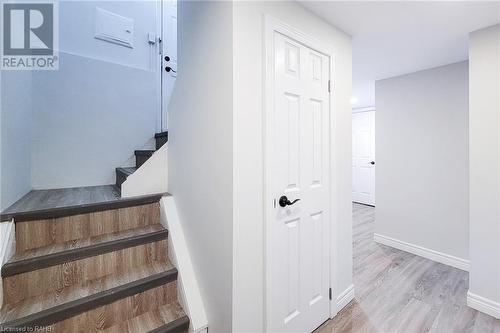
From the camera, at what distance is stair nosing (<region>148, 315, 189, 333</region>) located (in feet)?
4.37

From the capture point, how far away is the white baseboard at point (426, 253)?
257 cm

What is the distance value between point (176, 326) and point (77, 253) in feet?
2.45

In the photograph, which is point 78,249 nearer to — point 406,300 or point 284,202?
point 284,202

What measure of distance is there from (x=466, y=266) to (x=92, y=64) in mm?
4758

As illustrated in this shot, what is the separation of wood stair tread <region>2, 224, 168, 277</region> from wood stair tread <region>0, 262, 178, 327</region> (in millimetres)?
171

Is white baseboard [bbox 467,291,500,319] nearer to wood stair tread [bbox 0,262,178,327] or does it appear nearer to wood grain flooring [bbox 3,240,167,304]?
wood stair tread [bbox 0,262,178,327]

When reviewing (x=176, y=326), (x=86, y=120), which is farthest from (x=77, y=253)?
(x=86, y=120)

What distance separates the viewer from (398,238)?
122 inches

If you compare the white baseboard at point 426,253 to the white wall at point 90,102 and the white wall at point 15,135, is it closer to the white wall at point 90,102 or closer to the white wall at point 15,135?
the white wall at point 90,102

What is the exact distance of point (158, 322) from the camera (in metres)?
1.38

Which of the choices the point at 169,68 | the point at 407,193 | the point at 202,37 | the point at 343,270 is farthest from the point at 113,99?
the point at 407,193

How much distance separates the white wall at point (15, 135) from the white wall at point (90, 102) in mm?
143

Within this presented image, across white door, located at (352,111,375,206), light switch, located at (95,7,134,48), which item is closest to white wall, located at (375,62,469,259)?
white door, located at (352,111,375,206)

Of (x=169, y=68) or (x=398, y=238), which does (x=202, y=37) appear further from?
(x=398, y=238)
